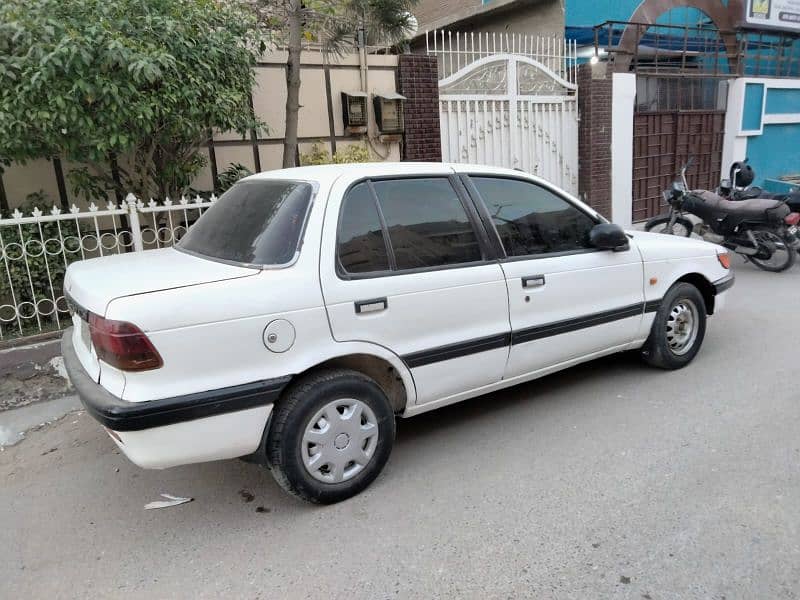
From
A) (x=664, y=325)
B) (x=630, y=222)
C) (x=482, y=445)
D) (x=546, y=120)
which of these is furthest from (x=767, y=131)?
(x=482, y=445)

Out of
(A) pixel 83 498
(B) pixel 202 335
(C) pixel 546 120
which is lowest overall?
(A) pixel 83 498

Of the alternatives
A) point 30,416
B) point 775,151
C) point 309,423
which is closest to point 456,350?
point 309,423

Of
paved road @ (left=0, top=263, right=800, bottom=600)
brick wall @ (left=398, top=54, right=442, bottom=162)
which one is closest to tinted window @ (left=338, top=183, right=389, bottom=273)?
paved road @ (left=0, top=263, right=800, bottom=600)

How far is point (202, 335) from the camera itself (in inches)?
106

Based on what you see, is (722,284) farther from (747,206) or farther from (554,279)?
(747,206)

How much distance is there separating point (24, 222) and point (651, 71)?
10986mm

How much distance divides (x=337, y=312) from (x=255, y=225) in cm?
69

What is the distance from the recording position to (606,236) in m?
4.08

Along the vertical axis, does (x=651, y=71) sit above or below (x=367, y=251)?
above

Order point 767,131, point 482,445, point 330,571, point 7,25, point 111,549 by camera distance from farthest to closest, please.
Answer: point 767,131 → point 7,25 → point 482,445 → point 111,549 → point 330,571

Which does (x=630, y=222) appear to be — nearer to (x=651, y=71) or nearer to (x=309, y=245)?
(x=651, y=71)

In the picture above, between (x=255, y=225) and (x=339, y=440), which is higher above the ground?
(x=255, y=225)

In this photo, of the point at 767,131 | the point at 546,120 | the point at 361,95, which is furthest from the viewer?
the point at 767,131

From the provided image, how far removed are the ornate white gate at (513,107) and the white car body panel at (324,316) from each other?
5.36 metres
